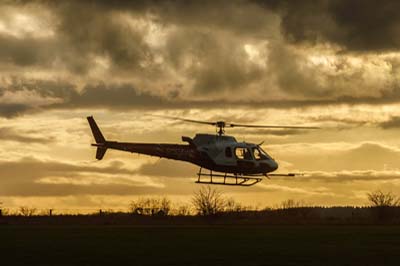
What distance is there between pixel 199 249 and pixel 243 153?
25041 millimetres

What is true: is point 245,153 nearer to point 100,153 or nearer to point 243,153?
point 243,153

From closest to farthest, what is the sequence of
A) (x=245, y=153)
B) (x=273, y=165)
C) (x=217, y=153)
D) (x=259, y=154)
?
(x=245, y=153) → (x=217, y=153) → (x=259, y=154) → (x=273, y=165)

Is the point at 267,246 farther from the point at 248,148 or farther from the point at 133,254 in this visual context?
the point at 248,148

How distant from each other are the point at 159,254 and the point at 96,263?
4.53 m

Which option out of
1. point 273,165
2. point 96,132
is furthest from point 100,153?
point 273,165

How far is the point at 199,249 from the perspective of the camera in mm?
39250

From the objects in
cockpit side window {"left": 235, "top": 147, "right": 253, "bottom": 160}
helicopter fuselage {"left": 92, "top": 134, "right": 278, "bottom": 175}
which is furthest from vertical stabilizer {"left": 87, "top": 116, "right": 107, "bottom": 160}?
cockpit side window {"left": 235, "top": 147, "right": 253, "bottom": 160}

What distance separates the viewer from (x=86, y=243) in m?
43.9

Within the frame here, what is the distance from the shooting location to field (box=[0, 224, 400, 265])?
33594 mm

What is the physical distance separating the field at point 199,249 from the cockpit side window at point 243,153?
36.7 ft

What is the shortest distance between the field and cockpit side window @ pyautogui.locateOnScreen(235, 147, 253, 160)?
36.7 ft

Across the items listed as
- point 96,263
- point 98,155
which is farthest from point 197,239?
point 98,155

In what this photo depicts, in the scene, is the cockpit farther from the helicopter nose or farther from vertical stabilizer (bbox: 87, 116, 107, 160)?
vertical stabilizer (bbox: 87, 116, 107, 160)

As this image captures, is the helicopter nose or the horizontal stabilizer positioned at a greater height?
the horizontal stabilizer
